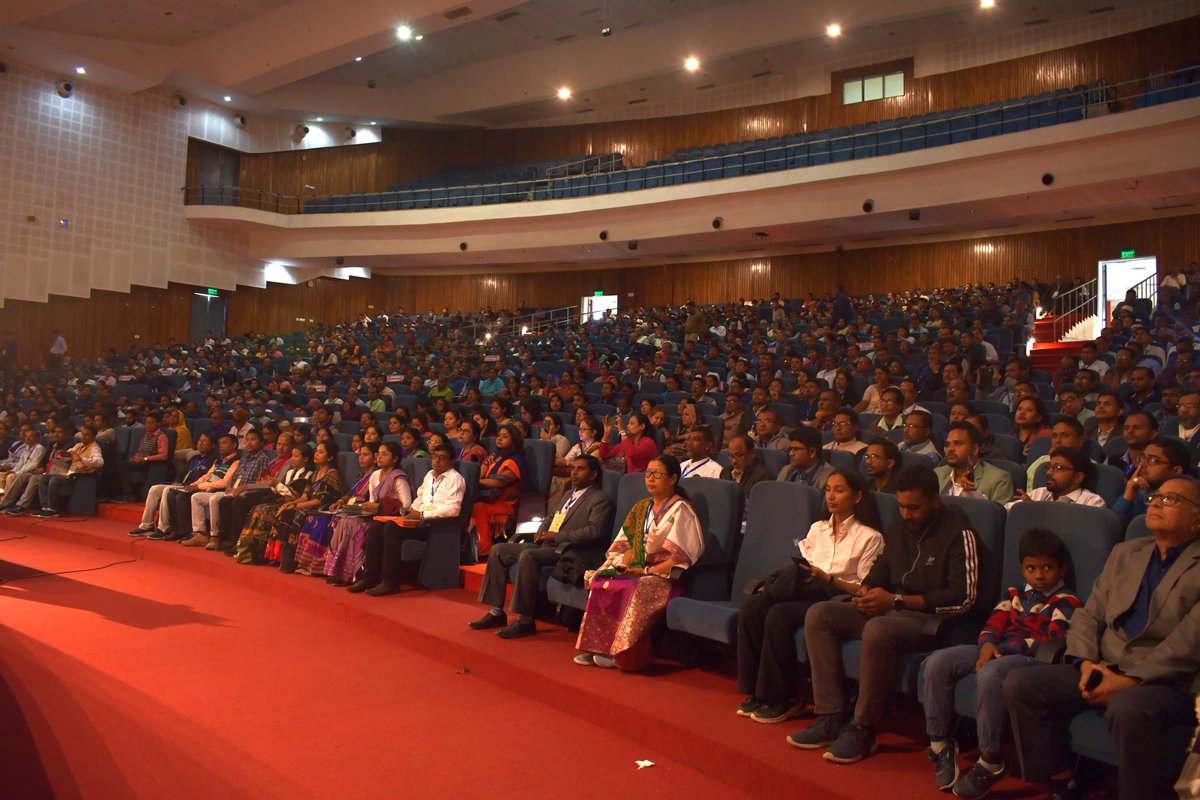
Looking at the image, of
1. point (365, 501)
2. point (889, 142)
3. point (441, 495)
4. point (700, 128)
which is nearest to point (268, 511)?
point (365, 501)

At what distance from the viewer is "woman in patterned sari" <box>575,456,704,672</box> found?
10.5 feet

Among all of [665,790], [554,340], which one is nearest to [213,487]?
[665,790]

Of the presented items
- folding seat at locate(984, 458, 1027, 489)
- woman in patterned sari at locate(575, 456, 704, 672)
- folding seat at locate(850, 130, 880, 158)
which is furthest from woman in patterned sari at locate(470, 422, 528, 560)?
folding seat at locate(850, 130, 880, 158)

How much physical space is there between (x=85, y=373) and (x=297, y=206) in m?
6.65

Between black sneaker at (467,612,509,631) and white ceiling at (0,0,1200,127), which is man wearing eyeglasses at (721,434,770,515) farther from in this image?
white ceiling at (0,0,1200,127)

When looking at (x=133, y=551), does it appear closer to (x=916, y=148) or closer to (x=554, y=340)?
(x=554, y=340)

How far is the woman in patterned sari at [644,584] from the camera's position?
10.5 ft

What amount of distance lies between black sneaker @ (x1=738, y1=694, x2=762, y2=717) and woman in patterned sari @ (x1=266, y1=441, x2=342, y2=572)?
2931 millimetres

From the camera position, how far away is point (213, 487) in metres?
6.20

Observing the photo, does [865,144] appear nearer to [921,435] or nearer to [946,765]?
[921,435]

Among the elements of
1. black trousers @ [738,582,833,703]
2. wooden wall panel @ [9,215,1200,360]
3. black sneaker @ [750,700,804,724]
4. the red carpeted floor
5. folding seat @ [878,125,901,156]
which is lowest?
the red carpeted floor

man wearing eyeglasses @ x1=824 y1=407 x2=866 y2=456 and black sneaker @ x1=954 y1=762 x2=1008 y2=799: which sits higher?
man wearing eyeglasses @ x1=824 y1=407 x2=866 y2=456

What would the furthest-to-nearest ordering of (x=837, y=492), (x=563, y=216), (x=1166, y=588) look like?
(x=563, y=216)
(x=837, y=492)
(x=1166, y=588)

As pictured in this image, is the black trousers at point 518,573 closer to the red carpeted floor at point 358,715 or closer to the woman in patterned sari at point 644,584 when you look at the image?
the red carpeted floor at point 358,715
